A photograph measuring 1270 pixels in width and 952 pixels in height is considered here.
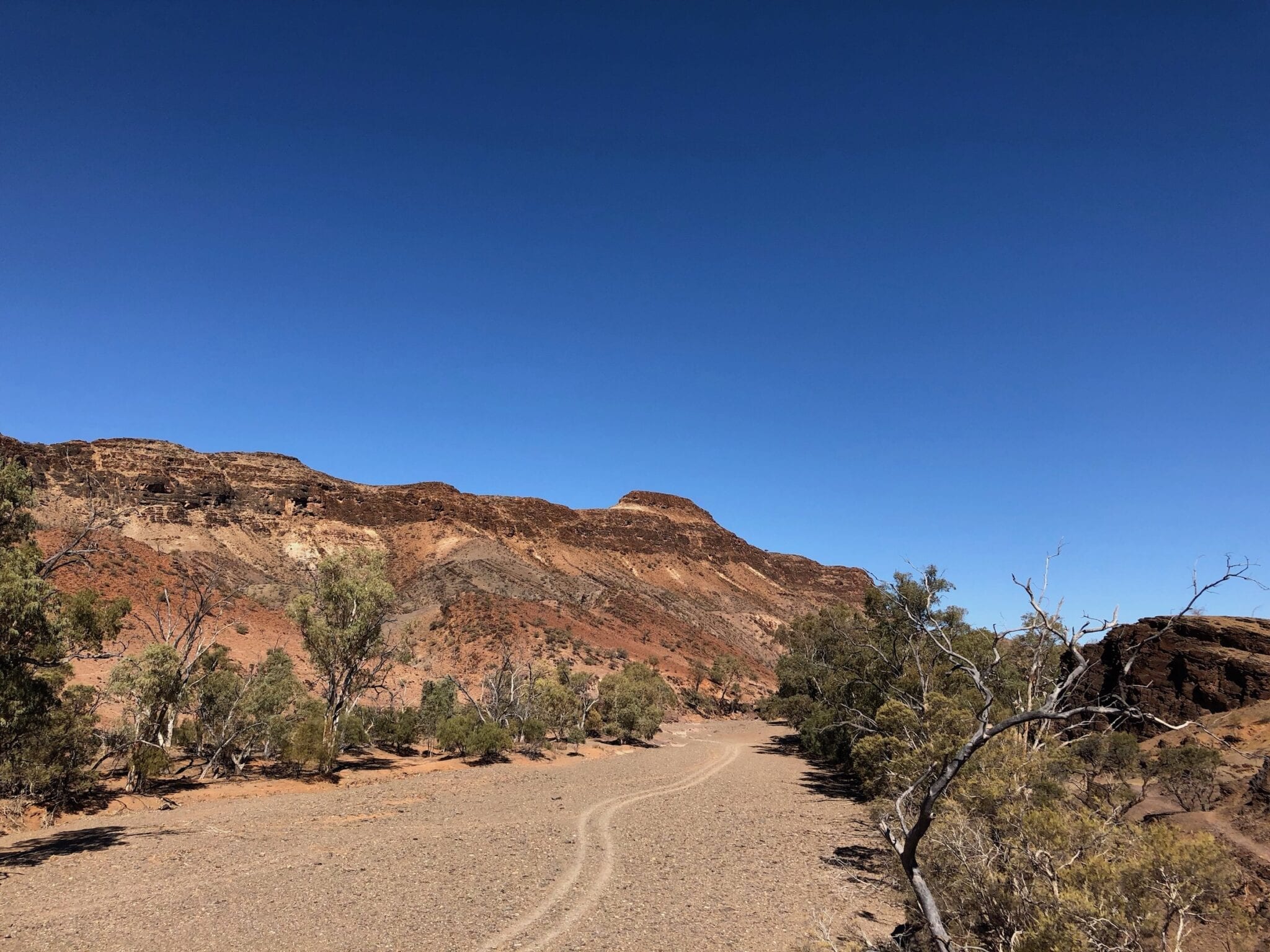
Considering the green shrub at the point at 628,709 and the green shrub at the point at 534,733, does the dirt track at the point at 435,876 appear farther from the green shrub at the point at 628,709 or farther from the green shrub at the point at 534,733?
the green shrub at the point at 628,709

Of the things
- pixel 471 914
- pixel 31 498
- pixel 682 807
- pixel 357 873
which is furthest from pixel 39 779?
pixel 682 807

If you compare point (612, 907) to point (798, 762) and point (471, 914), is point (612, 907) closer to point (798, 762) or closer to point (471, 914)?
point (471, 914)

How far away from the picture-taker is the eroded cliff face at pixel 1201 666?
19203 mm

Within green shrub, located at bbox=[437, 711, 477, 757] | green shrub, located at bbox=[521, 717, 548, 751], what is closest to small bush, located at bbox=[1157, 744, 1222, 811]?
green shrub, located at bbox=[437, 711, 477, 757]

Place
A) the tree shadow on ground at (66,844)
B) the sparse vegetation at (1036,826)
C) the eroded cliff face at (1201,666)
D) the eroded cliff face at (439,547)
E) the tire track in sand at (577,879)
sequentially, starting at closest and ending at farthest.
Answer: the sparse vegetation at (1036,826) < the tire track in sand at (577,879) < the tree shadow on ground at (66,844) < the eroded cliff face at (1201,666) < the eroded cliff face at (439,547)

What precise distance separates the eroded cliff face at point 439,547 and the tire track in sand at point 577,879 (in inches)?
1410

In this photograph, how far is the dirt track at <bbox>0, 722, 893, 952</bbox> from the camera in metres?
9.04

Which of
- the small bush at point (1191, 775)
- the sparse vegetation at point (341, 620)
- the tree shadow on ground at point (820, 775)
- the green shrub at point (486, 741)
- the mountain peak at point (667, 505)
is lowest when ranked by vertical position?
the tree shadow on ground at point (820, 775)

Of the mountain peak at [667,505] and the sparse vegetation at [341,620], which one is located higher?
the mountain peak at [667,505]

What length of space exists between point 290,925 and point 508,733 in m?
18.7

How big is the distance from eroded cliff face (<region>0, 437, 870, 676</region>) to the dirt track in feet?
127

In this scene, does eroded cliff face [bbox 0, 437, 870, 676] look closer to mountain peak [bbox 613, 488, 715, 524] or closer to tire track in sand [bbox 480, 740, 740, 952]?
mountain peak [bbox 613, 488, 715, 524]

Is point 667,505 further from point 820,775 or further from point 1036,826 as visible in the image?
point 1036,826

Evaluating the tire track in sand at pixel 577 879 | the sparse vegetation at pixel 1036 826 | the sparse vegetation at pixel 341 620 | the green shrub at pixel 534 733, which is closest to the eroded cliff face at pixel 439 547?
the green shrub at pixel 534 733
